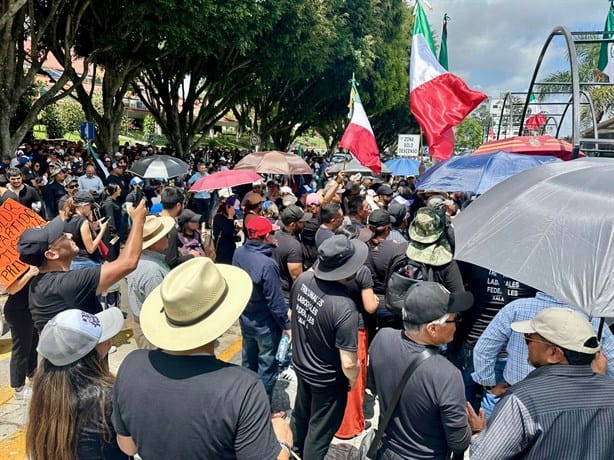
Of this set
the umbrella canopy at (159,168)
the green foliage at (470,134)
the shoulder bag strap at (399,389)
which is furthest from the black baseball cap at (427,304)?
the green foliage at (470,134)

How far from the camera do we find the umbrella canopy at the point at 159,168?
945 centimetres

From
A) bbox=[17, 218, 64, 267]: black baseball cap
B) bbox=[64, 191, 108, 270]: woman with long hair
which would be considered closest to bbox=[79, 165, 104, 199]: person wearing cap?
bbox=[64, 191, 108, 270]: woman with long hair

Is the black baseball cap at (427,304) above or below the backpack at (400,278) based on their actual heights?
above

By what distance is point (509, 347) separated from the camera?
2938 mm

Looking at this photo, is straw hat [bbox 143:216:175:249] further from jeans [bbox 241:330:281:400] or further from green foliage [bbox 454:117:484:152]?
green foliage [bbox 454:117:484:152]

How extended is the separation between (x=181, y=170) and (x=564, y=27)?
6814 millimetres

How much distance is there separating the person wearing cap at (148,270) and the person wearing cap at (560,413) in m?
2.44

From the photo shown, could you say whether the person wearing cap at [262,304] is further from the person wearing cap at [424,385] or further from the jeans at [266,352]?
the person wearing cap at [424,385]

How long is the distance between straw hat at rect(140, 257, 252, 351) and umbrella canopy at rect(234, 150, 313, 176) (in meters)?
6.94

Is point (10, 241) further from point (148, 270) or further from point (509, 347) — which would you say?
point (509, 347)

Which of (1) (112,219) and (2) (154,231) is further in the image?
(1) (112,219)

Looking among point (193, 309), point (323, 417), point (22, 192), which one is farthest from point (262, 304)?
point (22, 192)

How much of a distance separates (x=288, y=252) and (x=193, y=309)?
272cm

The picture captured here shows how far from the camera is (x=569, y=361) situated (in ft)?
7.09
